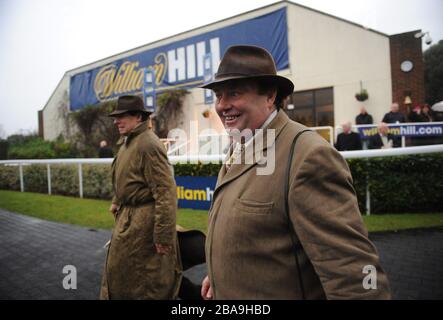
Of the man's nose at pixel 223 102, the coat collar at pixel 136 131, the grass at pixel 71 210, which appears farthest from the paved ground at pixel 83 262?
the man's nose at pixel 223 102

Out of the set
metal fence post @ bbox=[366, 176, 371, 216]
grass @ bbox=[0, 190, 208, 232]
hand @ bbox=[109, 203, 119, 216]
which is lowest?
grass @ bbox=[0, 190, 208, 232]

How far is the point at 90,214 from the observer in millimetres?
7309

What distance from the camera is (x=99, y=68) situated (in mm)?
23812

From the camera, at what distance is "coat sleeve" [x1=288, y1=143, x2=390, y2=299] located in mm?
1176

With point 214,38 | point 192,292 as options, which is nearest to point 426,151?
point 192,292

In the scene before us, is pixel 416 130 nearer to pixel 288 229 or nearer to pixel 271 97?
pixel 271 97

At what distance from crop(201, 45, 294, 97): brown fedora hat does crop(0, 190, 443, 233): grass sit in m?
4.16

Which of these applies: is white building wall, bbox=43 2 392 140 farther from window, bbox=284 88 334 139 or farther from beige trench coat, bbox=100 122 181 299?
beige trench coat, bbox=100 122 181 299

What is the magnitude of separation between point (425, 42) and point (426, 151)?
9982mm

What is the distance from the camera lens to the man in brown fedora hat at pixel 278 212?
1.21 m

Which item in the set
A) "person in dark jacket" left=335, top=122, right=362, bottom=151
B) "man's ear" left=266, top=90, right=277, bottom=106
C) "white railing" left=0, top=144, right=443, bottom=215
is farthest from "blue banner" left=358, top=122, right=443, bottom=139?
"man's ear" left=266, top=90, right=277, bottom=106

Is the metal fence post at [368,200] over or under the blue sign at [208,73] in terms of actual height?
under

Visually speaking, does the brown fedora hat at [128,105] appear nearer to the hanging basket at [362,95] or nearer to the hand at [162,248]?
the hand at [162,248]

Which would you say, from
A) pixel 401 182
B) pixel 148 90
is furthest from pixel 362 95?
pixel 148 90
